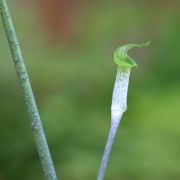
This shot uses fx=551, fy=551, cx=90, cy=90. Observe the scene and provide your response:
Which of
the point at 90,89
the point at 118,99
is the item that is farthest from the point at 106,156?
the point at 90,89

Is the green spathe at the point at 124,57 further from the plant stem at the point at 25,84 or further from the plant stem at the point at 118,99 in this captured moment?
the plant stem at the point at 25,84

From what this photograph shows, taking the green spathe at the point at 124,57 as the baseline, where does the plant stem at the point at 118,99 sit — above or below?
below

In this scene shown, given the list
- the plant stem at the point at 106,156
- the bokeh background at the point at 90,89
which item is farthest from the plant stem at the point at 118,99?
the bokeh background at the point at 90,89

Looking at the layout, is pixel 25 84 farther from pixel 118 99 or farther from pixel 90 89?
pixel 90 89

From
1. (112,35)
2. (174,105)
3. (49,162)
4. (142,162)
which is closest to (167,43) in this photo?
(112,35)

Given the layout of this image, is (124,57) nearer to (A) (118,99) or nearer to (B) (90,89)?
(A) (118,99)

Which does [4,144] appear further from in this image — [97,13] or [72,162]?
[97,13]

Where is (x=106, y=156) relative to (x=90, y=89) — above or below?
below

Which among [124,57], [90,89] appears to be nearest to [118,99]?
[124,57]

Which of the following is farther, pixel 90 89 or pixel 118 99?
pixel 90 89

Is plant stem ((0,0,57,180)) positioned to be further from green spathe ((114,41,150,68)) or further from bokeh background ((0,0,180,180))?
bokeh background ((0,0,180,180))
